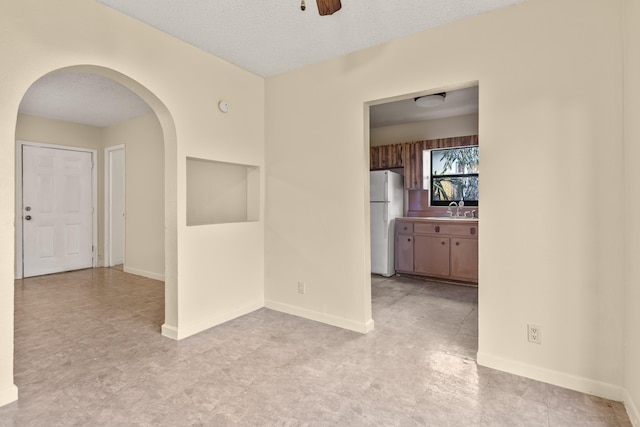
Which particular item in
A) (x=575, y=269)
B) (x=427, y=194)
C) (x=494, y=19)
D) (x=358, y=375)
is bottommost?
(x=358, y=375)

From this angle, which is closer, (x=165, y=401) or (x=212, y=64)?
(x=165, y=401)

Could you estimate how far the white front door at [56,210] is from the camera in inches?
196

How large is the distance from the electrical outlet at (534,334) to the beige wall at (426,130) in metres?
3.52

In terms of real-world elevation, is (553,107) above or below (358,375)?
above

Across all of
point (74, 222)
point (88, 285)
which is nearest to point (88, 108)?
point (74, 222)

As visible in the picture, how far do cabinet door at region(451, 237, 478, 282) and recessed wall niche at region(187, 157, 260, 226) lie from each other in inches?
110

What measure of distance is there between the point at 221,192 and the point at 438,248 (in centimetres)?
308

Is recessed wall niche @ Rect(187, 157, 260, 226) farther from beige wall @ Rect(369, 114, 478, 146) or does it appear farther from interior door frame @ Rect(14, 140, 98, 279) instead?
beige wall @ Rect(369, 114, 478, 146)

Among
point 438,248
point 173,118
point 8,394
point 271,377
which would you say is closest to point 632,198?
point 271,377

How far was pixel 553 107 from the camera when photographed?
210 centimetres

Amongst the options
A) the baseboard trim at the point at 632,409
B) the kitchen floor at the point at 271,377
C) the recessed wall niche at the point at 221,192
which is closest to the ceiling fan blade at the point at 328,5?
the recessed wall niche at the point at 221,192

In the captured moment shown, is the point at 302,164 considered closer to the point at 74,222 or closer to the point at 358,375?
the point at 358,375

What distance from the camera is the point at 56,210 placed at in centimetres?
527

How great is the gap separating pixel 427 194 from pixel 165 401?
4643 mm
